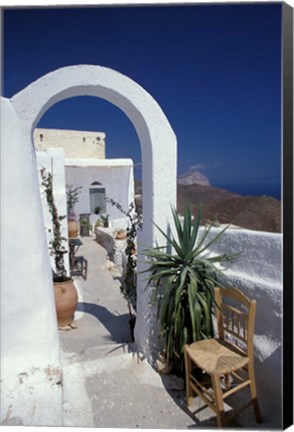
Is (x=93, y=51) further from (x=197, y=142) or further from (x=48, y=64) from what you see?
(x=197, y=142)

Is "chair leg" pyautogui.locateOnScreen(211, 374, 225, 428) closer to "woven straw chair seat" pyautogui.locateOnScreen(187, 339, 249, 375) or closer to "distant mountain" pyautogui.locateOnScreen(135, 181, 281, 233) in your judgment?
"woven straw chair seat" pyautogui.locateOnScreen(187, 339, 249, 375)

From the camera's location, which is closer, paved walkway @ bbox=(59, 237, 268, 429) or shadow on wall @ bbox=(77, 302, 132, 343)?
paved walkway @ bbox=(59, 237, 268, 429)

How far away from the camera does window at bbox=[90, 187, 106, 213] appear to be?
44.7 feet

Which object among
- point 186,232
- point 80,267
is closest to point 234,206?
point 186,232

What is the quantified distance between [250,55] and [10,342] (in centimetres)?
315

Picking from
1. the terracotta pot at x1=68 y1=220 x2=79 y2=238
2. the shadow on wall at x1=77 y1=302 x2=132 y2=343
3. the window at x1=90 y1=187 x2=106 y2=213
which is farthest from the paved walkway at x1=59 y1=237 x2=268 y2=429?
the window at x1=90 y1=187 x2=106 y2=213

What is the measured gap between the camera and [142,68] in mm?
3096

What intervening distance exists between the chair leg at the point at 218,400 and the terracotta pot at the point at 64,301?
2594 millimetres

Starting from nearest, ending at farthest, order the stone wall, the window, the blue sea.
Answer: the blue sea, the stone wall, the window

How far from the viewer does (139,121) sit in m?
3.07

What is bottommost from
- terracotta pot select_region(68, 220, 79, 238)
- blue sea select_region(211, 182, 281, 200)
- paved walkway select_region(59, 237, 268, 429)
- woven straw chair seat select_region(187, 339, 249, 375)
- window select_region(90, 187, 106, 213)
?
paved walkway select_region(59, 237, 268, 429)

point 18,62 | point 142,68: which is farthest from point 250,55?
point 18,62

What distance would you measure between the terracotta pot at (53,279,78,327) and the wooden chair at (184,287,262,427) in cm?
212

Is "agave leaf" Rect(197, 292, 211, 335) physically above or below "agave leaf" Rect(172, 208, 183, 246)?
below
